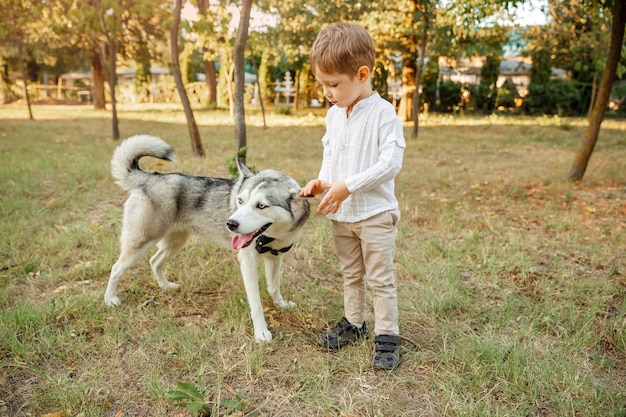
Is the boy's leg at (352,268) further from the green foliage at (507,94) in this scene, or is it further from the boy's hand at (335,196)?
the green foliage at (507,94)

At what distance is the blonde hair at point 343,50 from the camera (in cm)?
226

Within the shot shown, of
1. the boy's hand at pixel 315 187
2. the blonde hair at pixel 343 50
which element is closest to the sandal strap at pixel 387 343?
the boy's hand at pixel 315 187

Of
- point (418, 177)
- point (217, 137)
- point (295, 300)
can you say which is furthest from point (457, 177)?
point (217, 137)

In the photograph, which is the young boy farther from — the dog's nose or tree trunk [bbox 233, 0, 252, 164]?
tree trunk [bbox 233, 0, 252, 164]

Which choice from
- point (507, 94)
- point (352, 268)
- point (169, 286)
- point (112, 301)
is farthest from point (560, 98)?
point (112, 301)

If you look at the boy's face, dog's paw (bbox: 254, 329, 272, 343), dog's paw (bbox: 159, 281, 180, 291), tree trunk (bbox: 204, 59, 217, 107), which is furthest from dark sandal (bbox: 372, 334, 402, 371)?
tree trunk (bbox: 204, 59, 217, 107)

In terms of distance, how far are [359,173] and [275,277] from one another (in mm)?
1246

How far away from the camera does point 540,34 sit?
17.5 meters

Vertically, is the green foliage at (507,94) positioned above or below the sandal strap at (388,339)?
above

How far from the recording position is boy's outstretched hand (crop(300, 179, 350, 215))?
2.34 metres

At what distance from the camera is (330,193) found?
236 cm

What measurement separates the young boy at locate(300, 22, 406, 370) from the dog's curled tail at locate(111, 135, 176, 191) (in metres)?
1.32

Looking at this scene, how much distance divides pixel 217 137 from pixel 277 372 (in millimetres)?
10232

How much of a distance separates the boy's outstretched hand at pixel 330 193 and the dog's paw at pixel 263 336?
3.17ft
